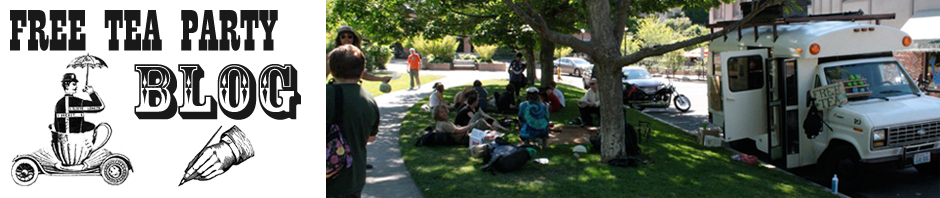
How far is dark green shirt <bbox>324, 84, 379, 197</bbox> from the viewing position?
3514mm

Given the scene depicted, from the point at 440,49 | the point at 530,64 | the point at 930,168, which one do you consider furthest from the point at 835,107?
the point at 440,49

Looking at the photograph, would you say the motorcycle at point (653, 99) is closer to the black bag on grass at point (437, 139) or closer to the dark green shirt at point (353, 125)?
the black bag on grass at point (437, 139)

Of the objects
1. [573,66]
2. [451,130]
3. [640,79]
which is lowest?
[451,130]

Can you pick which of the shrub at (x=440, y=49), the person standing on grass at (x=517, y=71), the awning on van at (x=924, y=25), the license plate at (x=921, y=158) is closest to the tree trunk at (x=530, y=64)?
the person standing on grass at (x=517, y=71)

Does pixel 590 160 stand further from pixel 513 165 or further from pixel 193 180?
pixel 193 180

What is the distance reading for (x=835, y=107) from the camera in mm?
8773

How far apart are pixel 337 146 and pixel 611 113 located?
5.66 meters

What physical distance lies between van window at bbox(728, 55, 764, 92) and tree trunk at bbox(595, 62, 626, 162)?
170 centimetres

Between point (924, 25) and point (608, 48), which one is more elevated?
point (924, 25)

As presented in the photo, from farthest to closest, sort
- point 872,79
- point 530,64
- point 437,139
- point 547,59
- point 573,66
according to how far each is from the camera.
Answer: point 573,66
point 530,64
point 547,59
point 437,139
point 872,79

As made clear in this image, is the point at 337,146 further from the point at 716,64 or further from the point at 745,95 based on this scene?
the point at 716,64

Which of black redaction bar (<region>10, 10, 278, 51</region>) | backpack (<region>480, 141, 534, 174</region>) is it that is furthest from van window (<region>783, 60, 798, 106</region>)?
black redaction bar (<region>10, 10, 278, 51</region>)

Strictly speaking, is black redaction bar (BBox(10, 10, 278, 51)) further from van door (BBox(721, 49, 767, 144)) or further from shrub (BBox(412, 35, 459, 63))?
shrub (BBox(412, 35, 459, 63))

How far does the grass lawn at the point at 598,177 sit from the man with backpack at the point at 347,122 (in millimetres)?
3469
